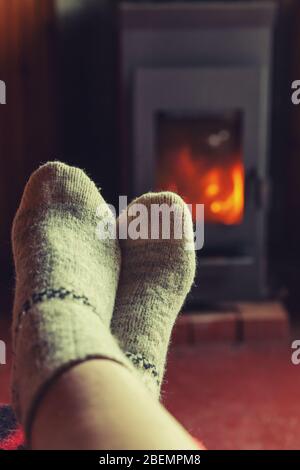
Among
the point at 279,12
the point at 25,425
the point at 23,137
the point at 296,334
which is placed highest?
the point at 279,12

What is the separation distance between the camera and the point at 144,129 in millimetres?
1979

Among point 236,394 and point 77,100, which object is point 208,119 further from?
point 236,394

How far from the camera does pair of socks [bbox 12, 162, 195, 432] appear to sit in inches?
27.1

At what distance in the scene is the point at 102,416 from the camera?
589 mm

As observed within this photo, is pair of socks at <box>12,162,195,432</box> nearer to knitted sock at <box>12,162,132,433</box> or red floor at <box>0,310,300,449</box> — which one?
knitted sock at <box>12,162,132,433</box>

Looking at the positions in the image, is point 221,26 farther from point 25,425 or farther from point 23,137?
point 25,425

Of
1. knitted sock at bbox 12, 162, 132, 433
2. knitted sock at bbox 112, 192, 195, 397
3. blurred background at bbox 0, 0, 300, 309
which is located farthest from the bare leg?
blurred background at bbox 0, 0, 300, 309

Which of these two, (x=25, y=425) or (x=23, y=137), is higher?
(x=23, y=137)

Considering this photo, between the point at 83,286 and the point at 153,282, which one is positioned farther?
the point at 153,282

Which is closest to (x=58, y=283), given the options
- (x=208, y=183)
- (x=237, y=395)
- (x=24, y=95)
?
(x=237, y=395)

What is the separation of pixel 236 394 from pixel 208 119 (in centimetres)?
77

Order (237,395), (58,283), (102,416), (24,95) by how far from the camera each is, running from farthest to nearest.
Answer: (24,95) < (237,395) < (58,283) < (102,416)

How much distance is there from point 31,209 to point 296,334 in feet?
3.63

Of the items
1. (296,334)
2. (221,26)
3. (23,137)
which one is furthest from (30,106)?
(296,334)
